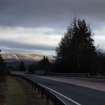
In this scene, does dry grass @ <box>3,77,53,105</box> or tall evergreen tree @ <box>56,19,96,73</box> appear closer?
dry grass @ <box>3,77,53,105</box>

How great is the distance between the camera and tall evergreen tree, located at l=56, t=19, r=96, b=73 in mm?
119188

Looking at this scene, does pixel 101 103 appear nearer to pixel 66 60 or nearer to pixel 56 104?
pixel 56 104

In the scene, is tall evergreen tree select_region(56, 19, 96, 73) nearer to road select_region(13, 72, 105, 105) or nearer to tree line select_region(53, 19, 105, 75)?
tree line select_region(53, 19, 105, 75)

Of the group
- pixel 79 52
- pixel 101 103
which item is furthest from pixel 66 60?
pixel 101 103

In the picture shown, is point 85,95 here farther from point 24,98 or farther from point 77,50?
point 77,50

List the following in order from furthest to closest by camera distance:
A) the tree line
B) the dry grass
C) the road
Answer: the tree line
the dry grass
the road

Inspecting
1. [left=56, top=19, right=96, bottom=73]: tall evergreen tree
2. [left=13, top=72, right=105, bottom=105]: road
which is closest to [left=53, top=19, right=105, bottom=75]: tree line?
[left=56, top=19, right=96, bottom=73]: tall evergreen tree

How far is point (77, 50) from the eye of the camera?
417 feet

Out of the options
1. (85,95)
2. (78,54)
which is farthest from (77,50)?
(85,95)

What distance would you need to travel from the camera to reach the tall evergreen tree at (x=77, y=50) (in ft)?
391

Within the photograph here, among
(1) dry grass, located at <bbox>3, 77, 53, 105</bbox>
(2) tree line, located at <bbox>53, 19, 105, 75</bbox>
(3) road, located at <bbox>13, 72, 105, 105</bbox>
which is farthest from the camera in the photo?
(2) tree line, located at <bbox>53, 19, 105, 75</bbox>

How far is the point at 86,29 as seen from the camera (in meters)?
141

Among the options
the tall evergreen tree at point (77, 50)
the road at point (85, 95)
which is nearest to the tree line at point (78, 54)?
the tall evergreen tree at point (77, 50)

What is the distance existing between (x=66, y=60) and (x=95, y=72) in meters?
15.0
